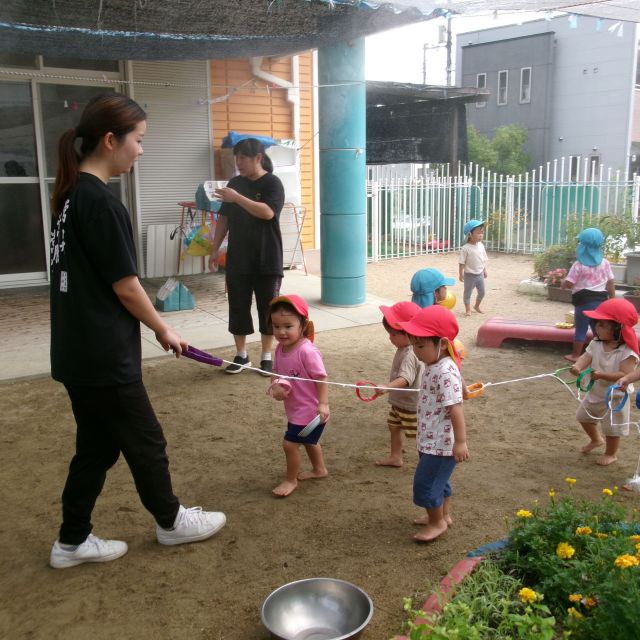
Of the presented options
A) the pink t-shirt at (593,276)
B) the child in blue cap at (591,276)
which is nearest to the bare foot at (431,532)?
the child in blue cap at (591,276)

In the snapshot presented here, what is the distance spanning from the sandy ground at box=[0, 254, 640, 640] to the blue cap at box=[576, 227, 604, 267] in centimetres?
100

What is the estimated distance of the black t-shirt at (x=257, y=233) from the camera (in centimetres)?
512

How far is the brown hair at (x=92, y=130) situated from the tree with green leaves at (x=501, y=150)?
83.4 ft

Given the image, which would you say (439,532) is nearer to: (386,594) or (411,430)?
(386,594)

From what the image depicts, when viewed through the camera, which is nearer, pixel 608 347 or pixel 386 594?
pixel 386 594

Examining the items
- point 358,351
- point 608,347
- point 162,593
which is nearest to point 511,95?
point 358,351

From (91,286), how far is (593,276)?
14.3 ft

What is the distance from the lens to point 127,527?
318cm

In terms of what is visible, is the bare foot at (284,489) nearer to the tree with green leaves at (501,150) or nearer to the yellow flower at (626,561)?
the yellow flower at (626,561)

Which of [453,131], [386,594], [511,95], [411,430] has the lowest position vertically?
[386,594]

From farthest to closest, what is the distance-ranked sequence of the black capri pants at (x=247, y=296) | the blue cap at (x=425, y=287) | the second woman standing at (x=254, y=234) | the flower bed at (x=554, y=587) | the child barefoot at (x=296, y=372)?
1. the black capri pants at (x=247, y=296)
2. the second woman standing at (x=254, y=234)
3. the blue cap at (x=425, y=287)
4. the child barefoot at (x=296, y=372)
5. the flower bed at (x=554, y=587)

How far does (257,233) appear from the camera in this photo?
515 cm

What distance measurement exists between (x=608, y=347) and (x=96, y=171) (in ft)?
9.21

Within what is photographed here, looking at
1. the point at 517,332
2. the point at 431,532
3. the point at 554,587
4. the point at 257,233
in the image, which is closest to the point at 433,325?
the point at 431,532
